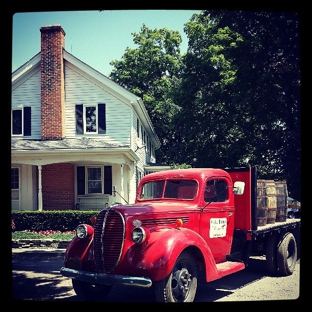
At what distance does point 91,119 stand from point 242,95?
22.2ft

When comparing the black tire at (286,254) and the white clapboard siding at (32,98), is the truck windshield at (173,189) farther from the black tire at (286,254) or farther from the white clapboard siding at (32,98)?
the white clapboard siding at (32,98)

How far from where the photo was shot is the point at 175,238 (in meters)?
4.94

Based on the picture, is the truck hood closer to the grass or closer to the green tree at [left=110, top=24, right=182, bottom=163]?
the grass

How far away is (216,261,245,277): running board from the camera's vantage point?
5691 millimetres

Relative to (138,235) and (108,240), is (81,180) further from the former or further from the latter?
(138,235)

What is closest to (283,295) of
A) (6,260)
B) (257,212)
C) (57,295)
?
(257,212)

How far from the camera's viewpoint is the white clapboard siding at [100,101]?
14.7m

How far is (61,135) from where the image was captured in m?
14.3

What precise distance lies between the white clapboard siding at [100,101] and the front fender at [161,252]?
9.66 metres

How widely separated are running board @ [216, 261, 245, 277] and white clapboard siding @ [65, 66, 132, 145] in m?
8.95

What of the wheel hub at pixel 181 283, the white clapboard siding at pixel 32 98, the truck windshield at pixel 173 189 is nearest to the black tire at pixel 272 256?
the truck windshield at pixel 173 189

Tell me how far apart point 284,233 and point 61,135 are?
9.56 meters

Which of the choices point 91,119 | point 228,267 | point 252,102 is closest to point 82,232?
point 228,267

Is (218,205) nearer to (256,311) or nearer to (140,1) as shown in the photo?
(256,311)
